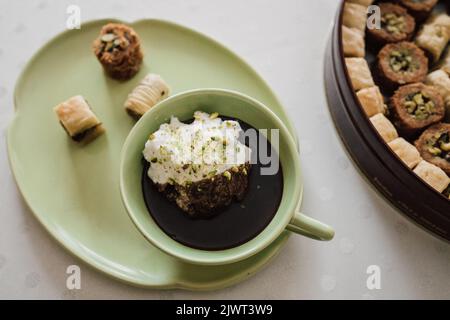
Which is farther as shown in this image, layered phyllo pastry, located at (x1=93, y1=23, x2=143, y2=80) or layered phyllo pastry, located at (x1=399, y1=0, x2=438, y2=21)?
layered phyllo pastry, located at (x1=399, y1=0, x2=438, y2=21)

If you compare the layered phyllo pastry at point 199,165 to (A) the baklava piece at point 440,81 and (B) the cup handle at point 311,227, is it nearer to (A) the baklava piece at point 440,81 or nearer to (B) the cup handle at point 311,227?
(B) the cup handle at point 311,227

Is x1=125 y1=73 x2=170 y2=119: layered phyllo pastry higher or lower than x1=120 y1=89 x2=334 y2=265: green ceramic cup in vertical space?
higher

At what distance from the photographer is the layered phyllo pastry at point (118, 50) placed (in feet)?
3.86

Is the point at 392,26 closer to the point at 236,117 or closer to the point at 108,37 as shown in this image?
the point at 236,117

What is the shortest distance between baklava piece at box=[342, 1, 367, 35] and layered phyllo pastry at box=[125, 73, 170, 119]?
20.1 inches

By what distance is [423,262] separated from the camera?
46.5 inches

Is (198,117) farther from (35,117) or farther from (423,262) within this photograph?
(423,262)

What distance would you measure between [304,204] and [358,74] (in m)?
0.35

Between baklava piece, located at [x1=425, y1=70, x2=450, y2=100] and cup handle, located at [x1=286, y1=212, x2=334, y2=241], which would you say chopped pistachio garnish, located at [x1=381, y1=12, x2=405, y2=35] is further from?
cup handle, located at [x1=286, y1=212, x2=334, y2=241]

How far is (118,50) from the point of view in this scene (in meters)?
1.18

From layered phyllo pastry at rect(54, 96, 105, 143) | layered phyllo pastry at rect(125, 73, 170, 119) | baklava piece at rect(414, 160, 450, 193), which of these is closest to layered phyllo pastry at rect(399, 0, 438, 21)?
baklava piece at rect(414, 160, 450, 193)

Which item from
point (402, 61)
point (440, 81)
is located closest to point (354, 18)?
point (402, 61)

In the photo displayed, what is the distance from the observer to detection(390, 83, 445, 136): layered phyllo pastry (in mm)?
1246

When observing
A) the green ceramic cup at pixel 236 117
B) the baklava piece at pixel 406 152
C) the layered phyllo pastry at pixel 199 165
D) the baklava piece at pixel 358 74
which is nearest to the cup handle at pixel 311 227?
the green ceramic cup at pixel 236 117
